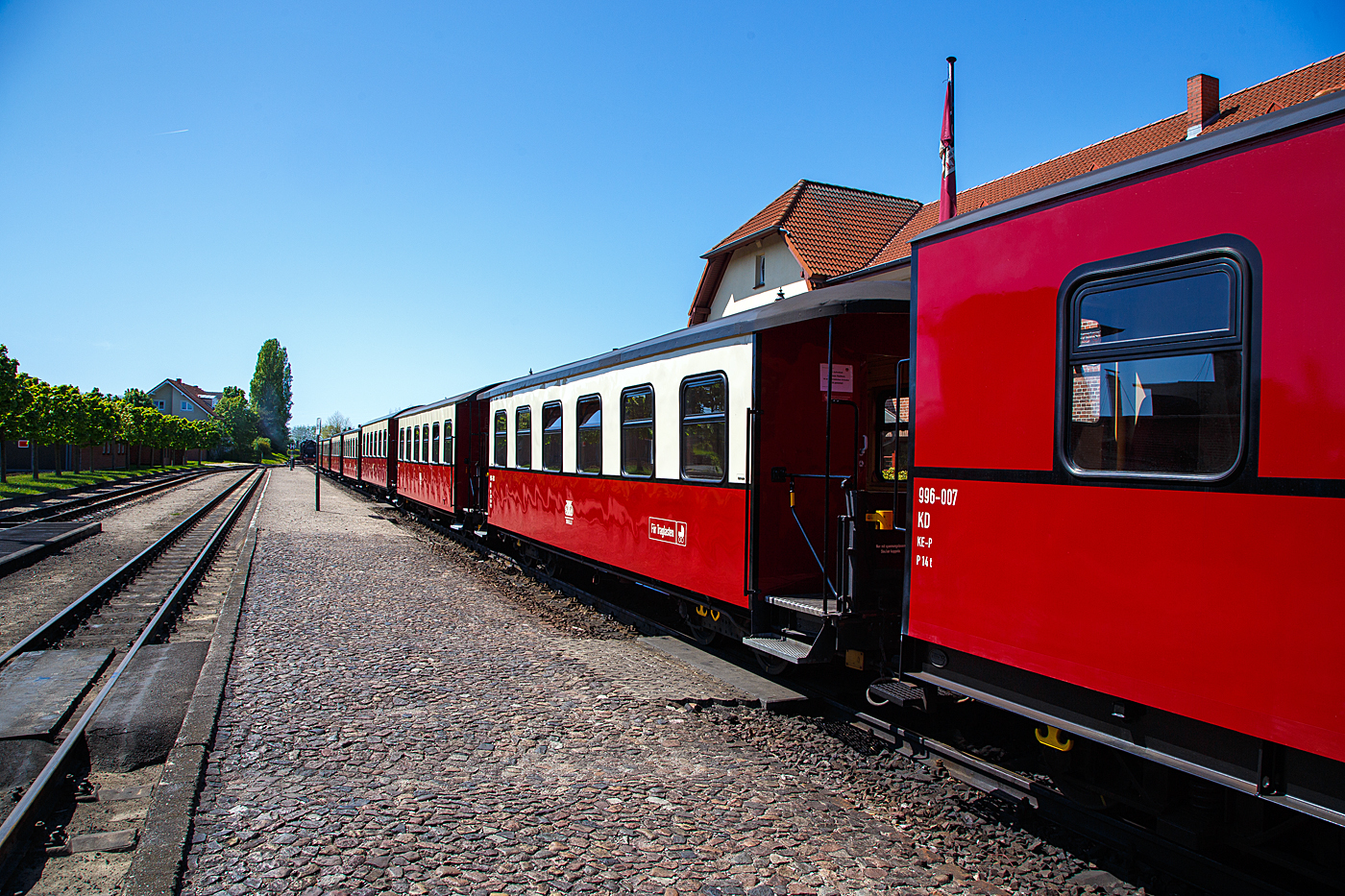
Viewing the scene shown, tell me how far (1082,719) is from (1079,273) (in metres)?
1.96

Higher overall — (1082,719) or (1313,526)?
(1313,526)

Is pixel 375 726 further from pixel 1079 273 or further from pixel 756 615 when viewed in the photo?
pixel 1079 273

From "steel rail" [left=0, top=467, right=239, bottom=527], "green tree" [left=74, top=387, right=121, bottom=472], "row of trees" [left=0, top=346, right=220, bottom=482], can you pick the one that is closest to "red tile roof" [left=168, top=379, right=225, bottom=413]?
"row of trees" [left=0, top=346, right=220, bottom=482]

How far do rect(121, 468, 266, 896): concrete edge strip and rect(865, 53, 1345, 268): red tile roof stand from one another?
1454cm

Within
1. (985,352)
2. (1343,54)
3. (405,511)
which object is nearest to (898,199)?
(1343,54)

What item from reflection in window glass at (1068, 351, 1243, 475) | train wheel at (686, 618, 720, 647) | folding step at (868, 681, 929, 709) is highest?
reflection in window glass at (1068, 351, 1243, 475)

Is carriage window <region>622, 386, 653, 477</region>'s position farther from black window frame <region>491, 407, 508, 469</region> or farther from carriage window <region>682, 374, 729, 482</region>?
black window frame <region>491, 407, 508, 469</region>

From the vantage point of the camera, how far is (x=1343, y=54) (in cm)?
1797

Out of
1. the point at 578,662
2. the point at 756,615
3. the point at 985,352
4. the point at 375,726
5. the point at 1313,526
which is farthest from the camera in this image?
the point at 578,662

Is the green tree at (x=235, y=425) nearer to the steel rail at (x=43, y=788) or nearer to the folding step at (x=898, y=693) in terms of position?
the steel rail at (x=43, y=788)

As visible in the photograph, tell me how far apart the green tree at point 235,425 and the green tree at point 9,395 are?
84724 millimetres

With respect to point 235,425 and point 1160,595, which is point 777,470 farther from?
Answer: point 235,425

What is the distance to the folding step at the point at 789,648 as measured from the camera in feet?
17.5

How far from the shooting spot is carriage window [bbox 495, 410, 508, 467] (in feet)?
42.4
